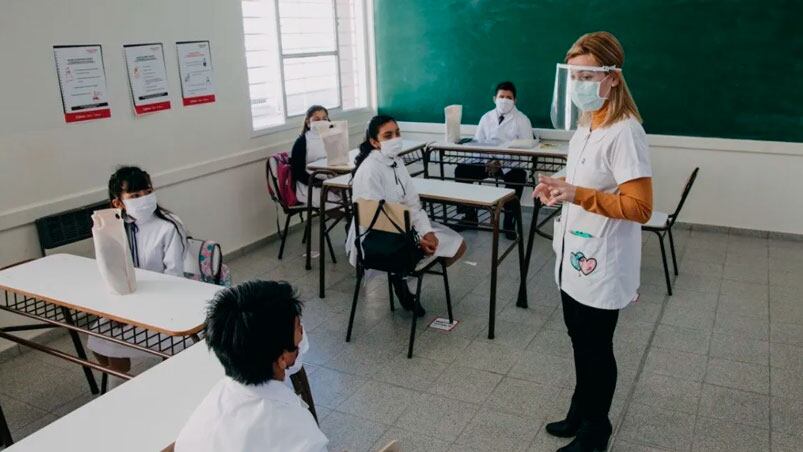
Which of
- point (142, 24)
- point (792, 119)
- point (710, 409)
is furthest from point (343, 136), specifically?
point (792, 119)

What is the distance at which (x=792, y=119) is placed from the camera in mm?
4488

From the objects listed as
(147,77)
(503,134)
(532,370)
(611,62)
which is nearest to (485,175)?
(503,134)

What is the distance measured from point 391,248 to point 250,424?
187 cm

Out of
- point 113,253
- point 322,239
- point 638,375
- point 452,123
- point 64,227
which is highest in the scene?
point 452,123

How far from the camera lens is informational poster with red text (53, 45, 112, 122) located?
3.35m

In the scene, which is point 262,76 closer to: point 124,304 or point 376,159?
point 376,159

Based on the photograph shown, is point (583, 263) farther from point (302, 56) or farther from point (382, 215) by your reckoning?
point (302, 56)

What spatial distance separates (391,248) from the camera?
3059 millimetres

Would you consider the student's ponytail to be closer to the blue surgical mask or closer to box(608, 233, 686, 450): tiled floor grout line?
the blue surgical mask

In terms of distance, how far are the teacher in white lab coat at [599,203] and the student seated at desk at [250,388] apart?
1056 mm

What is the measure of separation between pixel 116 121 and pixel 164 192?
1.82 feet

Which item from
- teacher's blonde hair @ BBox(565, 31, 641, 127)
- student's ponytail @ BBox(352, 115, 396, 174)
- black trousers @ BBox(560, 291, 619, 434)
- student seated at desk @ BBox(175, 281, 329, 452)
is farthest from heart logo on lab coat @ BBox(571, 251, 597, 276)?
student's ponytail @ BBox(352, 115, 396, 174)

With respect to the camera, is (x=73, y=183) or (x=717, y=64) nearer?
(x=73, y=183)

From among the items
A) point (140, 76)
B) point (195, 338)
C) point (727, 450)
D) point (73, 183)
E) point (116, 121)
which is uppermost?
point (140, 76)
